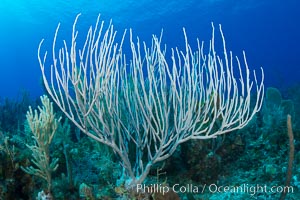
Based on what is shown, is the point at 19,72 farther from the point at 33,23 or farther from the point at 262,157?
the point at 262,157

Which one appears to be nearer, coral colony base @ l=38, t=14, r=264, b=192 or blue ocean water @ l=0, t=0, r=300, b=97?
coral colony base @ l=38, t=14, r=264, b=192

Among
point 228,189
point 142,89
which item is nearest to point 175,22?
point 228,189

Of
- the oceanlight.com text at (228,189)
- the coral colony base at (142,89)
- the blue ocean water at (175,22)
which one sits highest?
the blue ocean water at (175,22)

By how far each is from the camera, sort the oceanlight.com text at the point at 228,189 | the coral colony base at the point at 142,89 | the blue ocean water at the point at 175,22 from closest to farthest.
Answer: the coral colony base at the point at 142,89 < the oceanlight.com text at the point at 228,189 < the blue ocean water at the point at 175,22

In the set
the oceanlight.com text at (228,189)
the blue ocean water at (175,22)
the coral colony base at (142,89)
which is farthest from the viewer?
the blue ocean water at (175,22)

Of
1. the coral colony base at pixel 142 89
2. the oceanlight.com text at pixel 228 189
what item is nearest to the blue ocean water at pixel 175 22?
the oceanlight.com text at pixel 228 189

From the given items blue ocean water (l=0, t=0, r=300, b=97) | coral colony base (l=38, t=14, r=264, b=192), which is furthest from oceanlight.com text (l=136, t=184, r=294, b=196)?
blue ocean water (l=0, t=0, r=300, b=97)

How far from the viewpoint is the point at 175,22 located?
168ft

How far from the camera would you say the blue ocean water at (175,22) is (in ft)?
133

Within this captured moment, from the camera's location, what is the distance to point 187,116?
3.63 metres

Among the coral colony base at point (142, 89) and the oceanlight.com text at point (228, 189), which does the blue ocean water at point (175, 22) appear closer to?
the oceanlight.com text at point (228, 189)

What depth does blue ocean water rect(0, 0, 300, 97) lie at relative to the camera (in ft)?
133

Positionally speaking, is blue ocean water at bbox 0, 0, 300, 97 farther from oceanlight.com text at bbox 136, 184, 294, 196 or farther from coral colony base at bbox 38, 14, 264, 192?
coral colony base at bbox 38, 14, 264, 192

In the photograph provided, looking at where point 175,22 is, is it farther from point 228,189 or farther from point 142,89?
point 142,89
